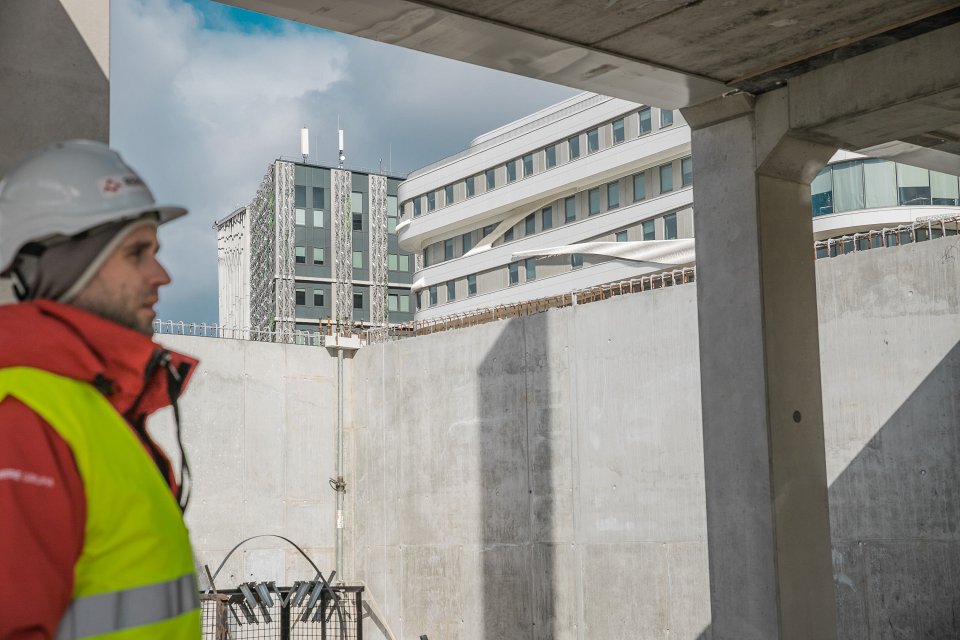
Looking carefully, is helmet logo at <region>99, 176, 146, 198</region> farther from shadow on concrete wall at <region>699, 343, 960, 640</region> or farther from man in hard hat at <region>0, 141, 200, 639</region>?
shadow on concrete wall at <region>699, 343, 960, 640</region>

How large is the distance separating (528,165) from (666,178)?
9441mm

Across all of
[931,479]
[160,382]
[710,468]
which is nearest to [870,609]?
[931,479]

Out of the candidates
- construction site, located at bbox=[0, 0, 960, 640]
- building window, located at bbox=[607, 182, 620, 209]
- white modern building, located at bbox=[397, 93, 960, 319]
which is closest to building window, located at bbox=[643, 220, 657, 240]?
white modern building, located at bbox=[397, 93, 960, 319]

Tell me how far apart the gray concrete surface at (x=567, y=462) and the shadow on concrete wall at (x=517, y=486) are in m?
0.04

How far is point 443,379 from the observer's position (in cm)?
2250

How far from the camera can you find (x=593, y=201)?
5447cm

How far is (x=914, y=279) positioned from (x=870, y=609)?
4.20 metres

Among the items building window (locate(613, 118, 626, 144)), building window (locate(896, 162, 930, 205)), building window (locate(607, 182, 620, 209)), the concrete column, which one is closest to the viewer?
the concrete column

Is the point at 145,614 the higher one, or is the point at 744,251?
the point at 744,251

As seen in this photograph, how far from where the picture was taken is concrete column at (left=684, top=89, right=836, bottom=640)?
367 inches

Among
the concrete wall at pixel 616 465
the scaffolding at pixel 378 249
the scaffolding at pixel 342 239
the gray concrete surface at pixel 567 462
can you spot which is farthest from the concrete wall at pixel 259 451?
the scaffolding at pixel 378 249

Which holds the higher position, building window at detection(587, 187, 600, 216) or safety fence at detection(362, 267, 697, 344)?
building window at detection(587, 187, 600, 216)

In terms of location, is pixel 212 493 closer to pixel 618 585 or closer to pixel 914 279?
pixel 618 585

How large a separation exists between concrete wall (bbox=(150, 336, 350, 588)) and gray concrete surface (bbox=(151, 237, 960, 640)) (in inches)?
1.7
